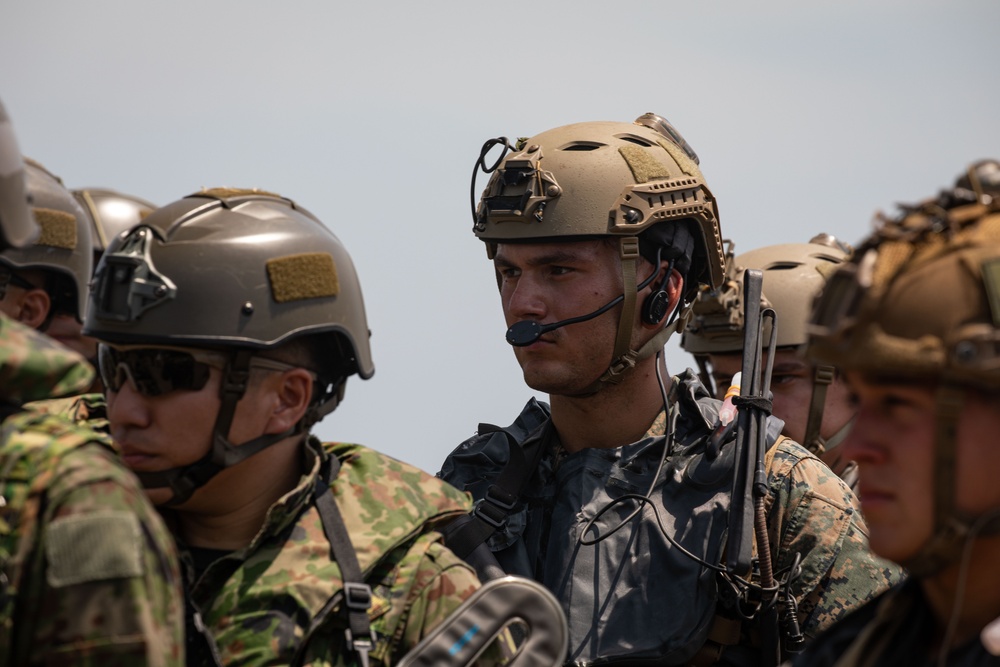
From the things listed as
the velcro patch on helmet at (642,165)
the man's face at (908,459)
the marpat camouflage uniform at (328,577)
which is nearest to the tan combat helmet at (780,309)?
the velcro patch on helmet at (642,165)

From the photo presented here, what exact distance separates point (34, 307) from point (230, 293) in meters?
2.03

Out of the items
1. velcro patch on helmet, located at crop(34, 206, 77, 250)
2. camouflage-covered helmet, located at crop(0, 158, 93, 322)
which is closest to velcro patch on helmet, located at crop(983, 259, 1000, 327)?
camouflage-covered helmet, located at crop(0, 158, 93, 322)

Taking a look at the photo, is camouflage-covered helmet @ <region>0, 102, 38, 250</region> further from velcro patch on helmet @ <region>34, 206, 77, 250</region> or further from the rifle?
the rifle

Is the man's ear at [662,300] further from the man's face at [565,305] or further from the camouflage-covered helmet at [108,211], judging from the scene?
the camouflage-covered helmet at [108,211]

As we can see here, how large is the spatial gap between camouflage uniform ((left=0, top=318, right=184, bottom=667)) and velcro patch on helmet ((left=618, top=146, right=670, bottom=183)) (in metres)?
3.68

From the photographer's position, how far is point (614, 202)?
6383 mm

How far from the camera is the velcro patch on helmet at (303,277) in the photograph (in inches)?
188

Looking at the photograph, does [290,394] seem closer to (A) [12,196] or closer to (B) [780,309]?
(A) [12,196]

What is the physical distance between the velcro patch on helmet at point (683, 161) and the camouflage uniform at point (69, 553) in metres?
4.03

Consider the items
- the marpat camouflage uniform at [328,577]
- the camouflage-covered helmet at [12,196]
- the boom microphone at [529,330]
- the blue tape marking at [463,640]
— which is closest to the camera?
the camouflage-covered helmet at [12,196]

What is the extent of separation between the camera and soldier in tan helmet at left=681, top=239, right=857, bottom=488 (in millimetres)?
8195

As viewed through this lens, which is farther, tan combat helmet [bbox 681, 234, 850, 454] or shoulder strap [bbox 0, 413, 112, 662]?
tan combat helmet [bbox 681, 234, 850, 454]

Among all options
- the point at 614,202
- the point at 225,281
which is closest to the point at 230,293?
the point at 225,281

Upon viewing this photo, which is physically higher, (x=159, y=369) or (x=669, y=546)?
(x=159, y=369)
